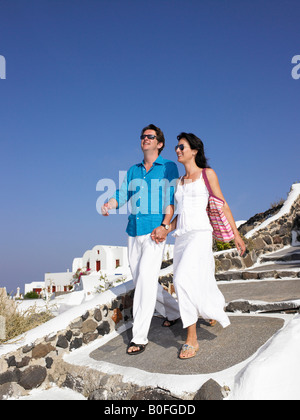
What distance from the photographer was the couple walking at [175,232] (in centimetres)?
336

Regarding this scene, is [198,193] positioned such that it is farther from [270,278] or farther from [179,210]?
[270,278]

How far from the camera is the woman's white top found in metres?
3.49

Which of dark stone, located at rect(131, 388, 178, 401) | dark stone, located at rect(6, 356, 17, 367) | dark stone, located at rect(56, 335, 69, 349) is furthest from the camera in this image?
dark stone, located at rect(56, 335, 69, 349)

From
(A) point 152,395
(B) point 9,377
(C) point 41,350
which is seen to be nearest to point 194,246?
(A) point 152,395

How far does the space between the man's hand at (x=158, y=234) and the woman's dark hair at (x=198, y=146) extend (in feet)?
2.34

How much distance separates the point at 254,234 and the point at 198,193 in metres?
6.22

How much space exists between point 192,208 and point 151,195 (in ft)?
1.66

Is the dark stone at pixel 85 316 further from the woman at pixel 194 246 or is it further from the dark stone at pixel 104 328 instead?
the woman at pixel 194 246

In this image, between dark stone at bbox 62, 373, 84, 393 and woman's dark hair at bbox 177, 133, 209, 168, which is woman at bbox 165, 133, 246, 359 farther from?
dark stone at bbox 62, 373, 84, 393

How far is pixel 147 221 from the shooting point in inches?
149

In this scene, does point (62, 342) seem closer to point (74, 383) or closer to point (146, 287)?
point (74, 383)

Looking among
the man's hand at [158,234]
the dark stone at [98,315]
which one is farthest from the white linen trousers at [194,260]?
the dark stone at [98,315]

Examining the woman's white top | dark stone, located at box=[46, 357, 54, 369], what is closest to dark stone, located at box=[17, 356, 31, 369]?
dark stone, located at box=[46, 357, 54, 369]
